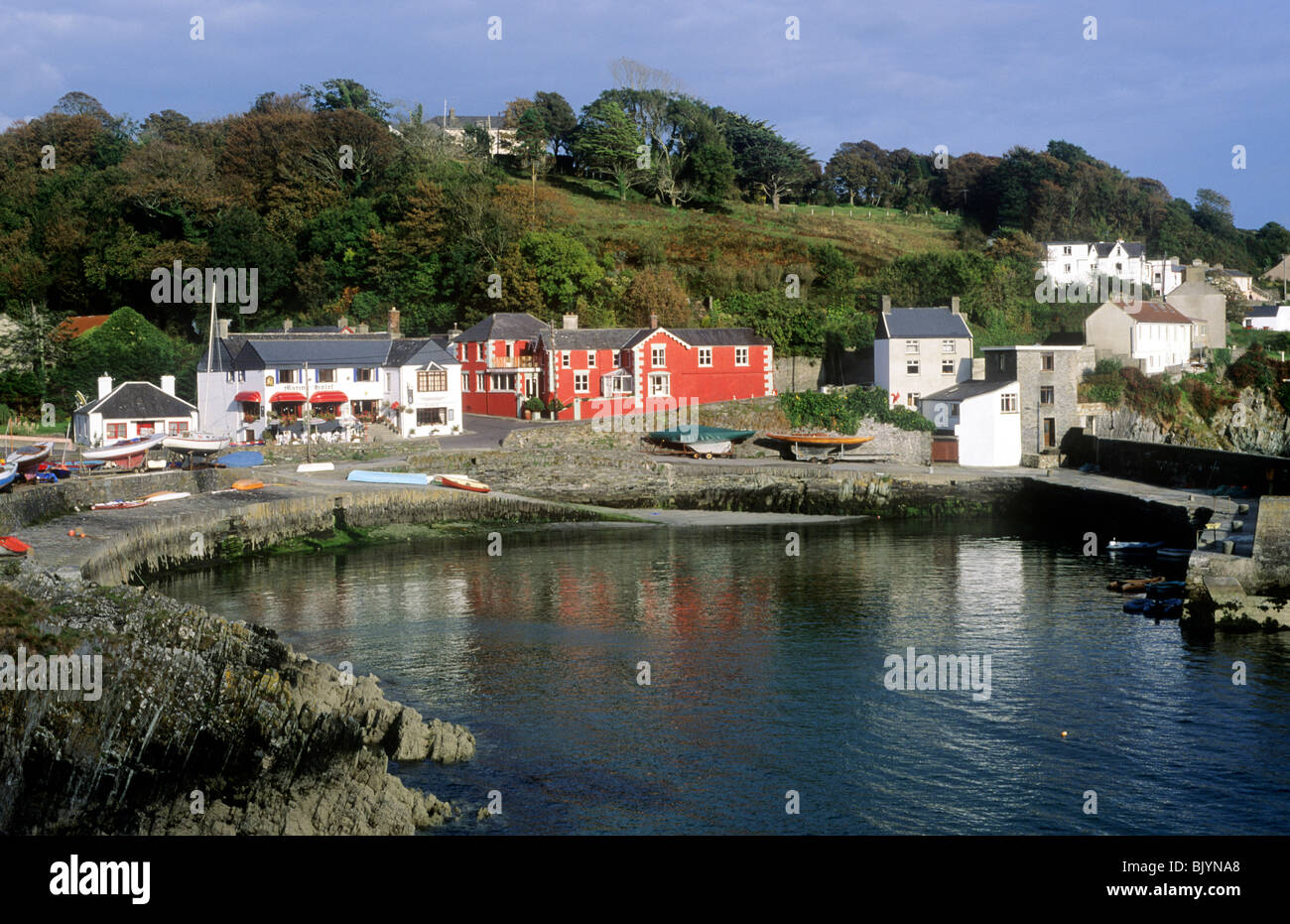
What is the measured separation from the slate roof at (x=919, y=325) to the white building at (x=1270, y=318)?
36990 millimetres

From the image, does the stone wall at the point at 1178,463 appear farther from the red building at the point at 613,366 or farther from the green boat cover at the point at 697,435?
the red building at the point at 613,366

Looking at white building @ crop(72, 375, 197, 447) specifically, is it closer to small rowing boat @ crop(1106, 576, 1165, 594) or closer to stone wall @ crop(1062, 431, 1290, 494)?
small rowing boat @ crop(1106, 576, 1165, 594)

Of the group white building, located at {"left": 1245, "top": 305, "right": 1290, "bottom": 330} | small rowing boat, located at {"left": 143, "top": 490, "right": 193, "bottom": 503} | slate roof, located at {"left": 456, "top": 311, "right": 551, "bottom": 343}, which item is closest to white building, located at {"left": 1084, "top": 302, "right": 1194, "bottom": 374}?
white building, located at {"left": 1245, "top": 305, "right": 1290, "bottom": 330}

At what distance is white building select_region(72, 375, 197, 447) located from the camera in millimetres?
49688

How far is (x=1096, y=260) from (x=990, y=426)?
40988 mm

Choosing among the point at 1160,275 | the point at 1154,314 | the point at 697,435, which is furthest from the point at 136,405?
the point at 1160,275

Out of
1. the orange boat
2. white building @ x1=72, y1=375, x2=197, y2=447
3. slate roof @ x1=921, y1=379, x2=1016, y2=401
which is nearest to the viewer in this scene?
white building @ x1=72, y1=375, x2=197, y2=447

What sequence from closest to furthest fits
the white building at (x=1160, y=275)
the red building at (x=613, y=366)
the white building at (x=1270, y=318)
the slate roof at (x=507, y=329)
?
the red building at (x=613, y=366) < the slate roof at (x=507, y=329) < the white building at (x=1270, y=318) < the white building at (x=1160, y=275)

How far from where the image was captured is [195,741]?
18453 millimetres

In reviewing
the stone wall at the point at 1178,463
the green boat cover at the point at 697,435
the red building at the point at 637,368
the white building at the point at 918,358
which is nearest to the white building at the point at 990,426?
the stone wall at the point at 1178,463

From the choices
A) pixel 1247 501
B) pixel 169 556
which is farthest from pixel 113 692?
pixel 1247 501

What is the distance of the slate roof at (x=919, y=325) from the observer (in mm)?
58062

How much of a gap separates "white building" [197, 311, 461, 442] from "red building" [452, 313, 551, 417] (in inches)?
212

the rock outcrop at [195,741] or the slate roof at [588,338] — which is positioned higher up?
the slate roof at [588,338]
